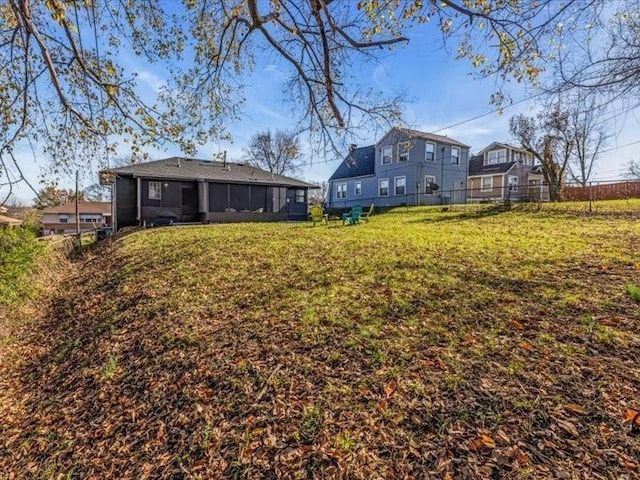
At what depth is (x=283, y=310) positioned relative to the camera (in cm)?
522

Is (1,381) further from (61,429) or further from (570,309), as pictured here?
(570,309)

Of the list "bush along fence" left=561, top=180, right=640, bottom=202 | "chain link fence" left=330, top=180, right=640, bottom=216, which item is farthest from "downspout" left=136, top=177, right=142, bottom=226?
"bush along fence" left=561, top=180, right=640, bottom=202

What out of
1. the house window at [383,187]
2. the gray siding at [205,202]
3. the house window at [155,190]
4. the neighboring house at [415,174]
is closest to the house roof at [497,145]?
the neighboring house at [415,174]

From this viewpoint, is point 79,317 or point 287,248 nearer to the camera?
point 79,317

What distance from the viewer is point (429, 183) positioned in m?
26.9

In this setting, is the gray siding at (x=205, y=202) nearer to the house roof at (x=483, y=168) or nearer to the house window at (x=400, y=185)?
the house window at (x=400, y=185)

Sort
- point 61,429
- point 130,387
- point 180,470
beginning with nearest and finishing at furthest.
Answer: point 180,470
point 61,429
point 130,387

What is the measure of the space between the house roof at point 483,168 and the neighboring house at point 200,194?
54.7 feet

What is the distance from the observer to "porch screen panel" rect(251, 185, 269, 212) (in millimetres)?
23406

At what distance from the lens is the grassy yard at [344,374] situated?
2.67 metres

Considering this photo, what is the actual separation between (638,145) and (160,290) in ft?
43.8

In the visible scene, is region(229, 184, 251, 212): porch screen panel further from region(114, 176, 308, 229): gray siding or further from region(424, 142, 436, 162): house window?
region(424, 142, 436, 162): house window

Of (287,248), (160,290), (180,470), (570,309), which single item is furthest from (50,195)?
(570,309)

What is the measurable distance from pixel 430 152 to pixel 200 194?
679 inches
